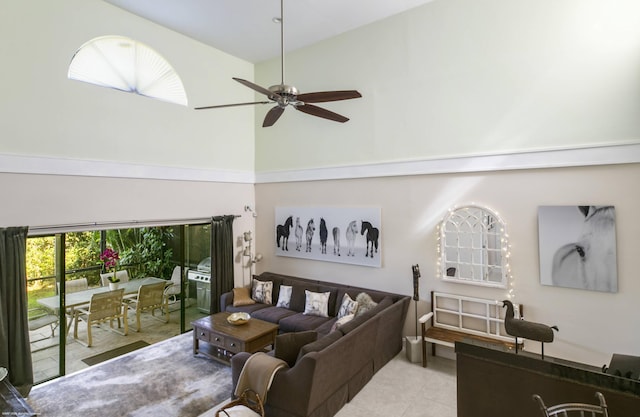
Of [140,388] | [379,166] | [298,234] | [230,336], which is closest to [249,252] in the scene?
[298,234]

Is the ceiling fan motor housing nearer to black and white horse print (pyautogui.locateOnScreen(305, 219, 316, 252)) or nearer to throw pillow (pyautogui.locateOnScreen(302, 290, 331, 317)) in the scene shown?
black and white horse print (pyautogui.locateOnScreen(305, 219, 316, 252))

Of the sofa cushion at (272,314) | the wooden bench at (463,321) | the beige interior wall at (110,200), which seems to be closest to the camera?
the beige interior wall at (110,200)

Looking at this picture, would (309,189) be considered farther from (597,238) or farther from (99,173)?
(597,238)

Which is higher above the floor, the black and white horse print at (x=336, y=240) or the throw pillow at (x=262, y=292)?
the black and white horse print at (x=336, y=240)

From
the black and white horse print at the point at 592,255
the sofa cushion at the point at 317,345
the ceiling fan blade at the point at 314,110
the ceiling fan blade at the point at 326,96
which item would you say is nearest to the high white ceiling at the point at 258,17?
the ceiling fan blade at the point at 314,110

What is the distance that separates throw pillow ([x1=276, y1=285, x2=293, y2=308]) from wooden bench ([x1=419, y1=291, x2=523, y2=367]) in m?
2.42

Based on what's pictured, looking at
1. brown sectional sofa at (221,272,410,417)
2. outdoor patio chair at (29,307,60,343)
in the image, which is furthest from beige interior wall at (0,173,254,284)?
brown sectional sofa at (221,272,410,417)

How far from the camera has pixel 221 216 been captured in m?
6.44

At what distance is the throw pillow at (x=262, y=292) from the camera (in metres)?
6.21

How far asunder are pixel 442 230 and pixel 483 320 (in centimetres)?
136

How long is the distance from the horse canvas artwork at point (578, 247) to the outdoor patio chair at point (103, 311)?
6320 millimetres

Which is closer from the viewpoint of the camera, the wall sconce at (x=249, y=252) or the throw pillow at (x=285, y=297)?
the throw pillow at (x=285, y=297)

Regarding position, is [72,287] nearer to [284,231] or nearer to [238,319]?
[238,319]

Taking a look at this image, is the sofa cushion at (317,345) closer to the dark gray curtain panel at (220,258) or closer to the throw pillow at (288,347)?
the throw pillow at (288,347)
